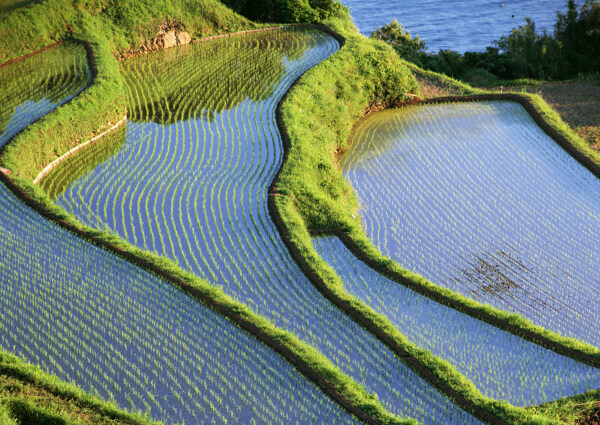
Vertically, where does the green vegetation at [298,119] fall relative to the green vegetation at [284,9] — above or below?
below

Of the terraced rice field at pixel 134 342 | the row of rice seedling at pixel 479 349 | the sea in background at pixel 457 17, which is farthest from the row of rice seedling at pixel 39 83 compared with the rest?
the sea in background at pixel 457 17

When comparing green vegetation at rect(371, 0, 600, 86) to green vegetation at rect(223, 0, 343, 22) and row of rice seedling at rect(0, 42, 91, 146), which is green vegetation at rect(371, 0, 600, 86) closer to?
green vegetation at rect(223, 0, 343, 22)

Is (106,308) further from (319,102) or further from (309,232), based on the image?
(319,102)

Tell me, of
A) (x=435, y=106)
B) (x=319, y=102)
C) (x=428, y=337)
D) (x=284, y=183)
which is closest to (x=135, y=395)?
(x=428, y=337)

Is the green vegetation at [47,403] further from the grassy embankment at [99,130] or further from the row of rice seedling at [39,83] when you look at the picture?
the row of rice seedling at [39,83]

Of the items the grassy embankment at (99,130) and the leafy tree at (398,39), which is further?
the leafy tree at (398,39)

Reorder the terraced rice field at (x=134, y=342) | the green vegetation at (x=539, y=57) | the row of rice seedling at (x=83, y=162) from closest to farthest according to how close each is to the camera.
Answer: the terraced rice field at (x=134, y=342) → the row of rice seedling at (x=83, y=162) → the green vegetation at (x=539, y=57)

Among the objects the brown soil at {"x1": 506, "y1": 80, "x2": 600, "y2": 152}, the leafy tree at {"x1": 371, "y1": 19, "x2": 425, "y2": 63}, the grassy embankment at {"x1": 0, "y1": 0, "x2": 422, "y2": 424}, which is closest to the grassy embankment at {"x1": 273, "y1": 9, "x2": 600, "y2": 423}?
the brown soil at {"x1": 506, "y1": 80, "x2": 600, "y2": 152}

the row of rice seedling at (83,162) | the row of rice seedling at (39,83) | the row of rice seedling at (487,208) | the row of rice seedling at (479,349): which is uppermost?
the row of rice seedling at (39,83)
